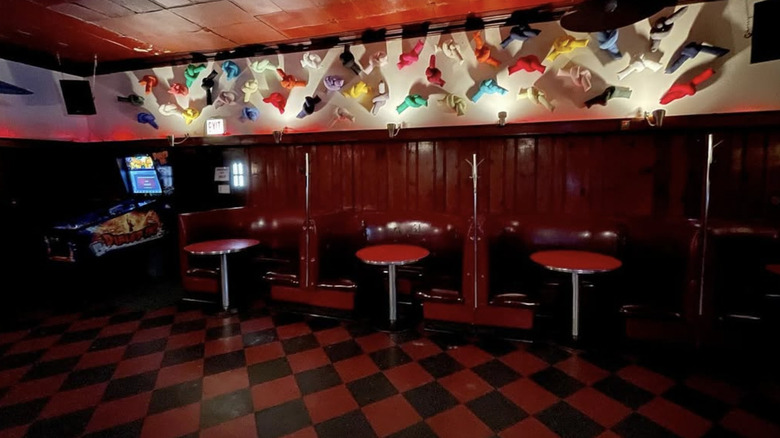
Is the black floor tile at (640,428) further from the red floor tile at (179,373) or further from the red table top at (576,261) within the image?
the red floor tile at (179,373)

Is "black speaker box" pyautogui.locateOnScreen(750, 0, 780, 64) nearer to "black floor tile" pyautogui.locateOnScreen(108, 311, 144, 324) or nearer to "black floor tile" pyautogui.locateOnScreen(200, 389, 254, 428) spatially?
"black floor tile" pyautogui.locateOnScreen(200, 389, 254, 428)

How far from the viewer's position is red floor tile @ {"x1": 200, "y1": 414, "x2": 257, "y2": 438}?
221 cm

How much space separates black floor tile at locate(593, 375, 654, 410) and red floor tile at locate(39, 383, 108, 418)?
343cm

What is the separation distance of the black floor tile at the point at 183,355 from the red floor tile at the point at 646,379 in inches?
131

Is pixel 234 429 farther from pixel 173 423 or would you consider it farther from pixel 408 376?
pixel 408 376

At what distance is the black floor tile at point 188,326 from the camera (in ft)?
→ 12.1

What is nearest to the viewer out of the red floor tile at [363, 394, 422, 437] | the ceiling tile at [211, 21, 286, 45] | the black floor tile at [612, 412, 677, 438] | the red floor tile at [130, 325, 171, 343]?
the black floor tile at [612, 412, 677, 438]

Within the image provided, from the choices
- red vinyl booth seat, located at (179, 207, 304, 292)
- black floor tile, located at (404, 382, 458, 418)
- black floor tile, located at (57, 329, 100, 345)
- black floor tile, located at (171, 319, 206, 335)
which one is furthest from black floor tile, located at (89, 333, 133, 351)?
black floor tile, located at (404, 382, 458, 418)

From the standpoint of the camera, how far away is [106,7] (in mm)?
3635

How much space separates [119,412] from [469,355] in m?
2.48

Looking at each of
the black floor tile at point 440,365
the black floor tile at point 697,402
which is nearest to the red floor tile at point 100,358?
the black floor tile at point 440,365

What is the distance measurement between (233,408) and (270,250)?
250 centimetres

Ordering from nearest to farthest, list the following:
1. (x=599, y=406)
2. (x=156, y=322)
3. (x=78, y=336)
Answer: (x=599, y=406) → (x=78, y=336) → (x=156, y=322)

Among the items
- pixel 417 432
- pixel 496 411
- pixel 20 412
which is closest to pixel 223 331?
pixel 20 412
